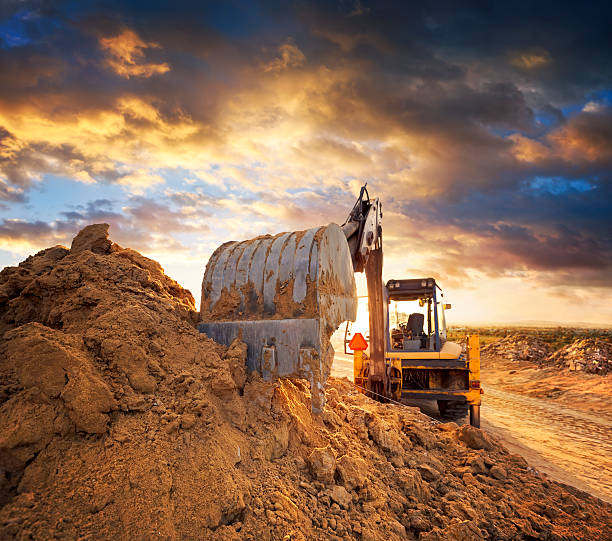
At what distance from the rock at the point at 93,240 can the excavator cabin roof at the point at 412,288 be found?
23.0 feet

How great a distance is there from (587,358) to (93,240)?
2153 centimetres

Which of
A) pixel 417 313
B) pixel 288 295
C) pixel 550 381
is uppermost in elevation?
pixel 288 295

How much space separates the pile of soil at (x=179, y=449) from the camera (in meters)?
2.37

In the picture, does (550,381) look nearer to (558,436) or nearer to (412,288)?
(558,436)

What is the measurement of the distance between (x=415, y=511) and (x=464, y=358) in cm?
563

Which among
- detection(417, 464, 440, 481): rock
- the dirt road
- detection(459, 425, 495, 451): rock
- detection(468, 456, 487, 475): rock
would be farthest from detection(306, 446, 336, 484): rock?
the dirt road

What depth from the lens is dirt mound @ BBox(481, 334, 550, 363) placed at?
2230 cm

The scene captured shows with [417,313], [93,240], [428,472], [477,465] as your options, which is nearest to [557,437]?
[417,313]

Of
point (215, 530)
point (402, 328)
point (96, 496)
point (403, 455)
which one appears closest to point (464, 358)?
point (402, 328)

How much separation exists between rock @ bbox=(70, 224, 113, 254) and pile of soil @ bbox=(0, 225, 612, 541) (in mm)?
27

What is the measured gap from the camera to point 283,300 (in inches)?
179

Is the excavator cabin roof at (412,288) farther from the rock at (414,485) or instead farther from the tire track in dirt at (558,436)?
the rock at (414,485)

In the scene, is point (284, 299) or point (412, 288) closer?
point (284, 299)

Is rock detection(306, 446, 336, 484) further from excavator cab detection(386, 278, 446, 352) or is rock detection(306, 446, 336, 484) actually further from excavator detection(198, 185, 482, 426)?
excavator cab detection(386, 278, 446, 352)
